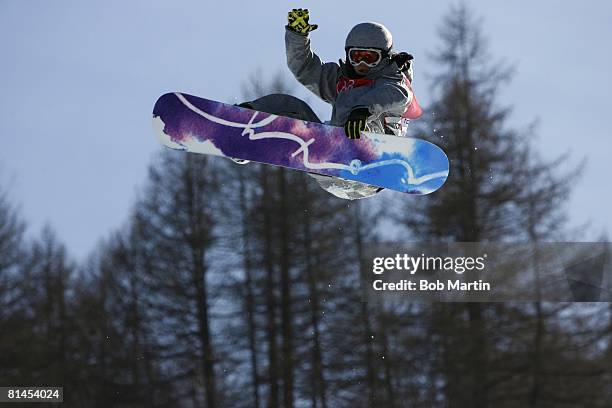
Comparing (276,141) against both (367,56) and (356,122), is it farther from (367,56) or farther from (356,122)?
(367,56)

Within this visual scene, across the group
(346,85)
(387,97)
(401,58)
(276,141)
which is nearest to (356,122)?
(387,97)

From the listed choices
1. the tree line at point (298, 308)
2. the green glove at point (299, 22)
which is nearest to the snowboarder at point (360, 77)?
the green glove at point (299, 22)

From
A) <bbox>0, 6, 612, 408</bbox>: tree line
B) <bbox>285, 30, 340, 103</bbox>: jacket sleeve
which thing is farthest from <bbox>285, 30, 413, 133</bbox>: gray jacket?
<bbox>0, 6, 612, 408</bbox>: tree line

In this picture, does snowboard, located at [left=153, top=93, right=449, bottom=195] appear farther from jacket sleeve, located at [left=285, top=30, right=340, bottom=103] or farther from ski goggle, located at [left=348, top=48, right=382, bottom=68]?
ski goggle, located at [left=348, top=48, right=382, bottom=68]

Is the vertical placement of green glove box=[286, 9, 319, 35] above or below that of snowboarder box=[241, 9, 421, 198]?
above

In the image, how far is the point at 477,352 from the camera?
19.7 m

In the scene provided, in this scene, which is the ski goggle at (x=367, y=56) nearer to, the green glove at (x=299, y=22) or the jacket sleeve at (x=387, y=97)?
the jacket sleeve at (x=387, y=97)

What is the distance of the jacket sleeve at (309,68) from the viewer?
7562 mm

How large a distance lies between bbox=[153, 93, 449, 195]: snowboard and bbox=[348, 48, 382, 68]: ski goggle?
22.3 inches

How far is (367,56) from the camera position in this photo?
745 centimetres

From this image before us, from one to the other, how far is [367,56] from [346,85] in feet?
0.90

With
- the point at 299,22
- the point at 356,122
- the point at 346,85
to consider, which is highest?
the point at 299,22

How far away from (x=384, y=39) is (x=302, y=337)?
43.1 feet

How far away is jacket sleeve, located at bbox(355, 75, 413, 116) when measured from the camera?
7.23m
